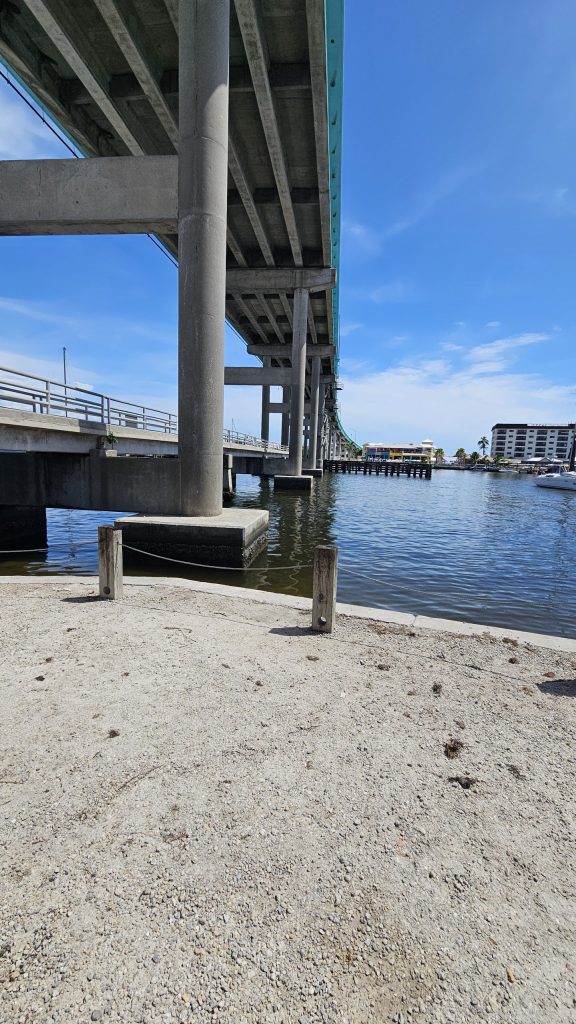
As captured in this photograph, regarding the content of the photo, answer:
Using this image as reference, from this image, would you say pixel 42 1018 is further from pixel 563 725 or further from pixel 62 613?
pixel 62 613

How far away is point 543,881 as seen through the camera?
100 inches

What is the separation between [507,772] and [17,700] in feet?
14.0

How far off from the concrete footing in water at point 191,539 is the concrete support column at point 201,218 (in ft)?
6.35

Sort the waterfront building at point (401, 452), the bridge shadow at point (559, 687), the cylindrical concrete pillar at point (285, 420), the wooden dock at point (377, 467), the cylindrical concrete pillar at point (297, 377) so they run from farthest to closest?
the waterfront building at point (401, 452) → the wooden dock at point (377, 467) → the cylindrical concrete pillar at point (285, 420) → the cylindrical concrete pillar at point (297, 377) → the bridge shadow at point (559, 687)

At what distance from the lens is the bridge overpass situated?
12.3m

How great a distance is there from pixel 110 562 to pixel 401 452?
18798 cm

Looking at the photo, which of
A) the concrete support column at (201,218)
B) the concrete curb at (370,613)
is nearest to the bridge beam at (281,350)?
the concrete support column at (201,218)

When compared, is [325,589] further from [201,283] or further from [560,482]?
[560,482]

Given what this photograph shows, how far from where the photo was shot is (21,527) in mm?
15047

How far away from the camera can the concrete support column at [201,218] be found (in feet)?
39.6

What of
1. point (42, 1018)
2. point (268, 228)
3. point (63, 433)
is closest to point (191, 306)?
point (63, 433)

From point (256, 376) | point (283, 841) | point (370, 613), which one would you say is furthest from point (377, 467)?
point (283, 841)

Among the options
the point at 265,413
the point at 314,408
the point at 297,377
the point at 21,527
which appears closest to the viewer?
the point at 21,527

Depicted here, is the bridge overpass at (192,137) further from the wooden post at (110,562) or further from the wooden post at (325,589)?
the wooden post at (325,589)
